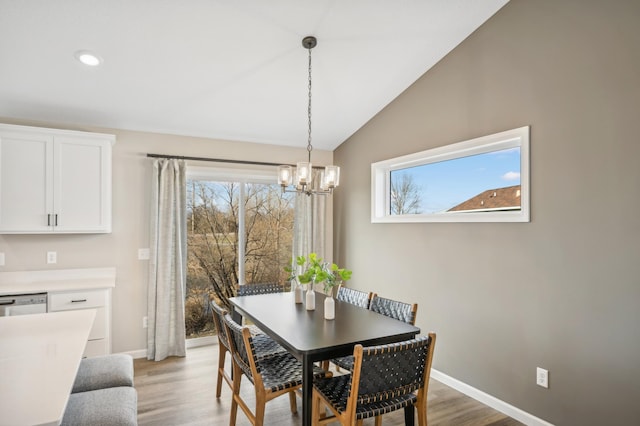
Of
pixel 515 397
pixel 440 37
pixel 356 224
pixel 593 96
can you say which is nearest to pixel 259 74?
pixel 440 37

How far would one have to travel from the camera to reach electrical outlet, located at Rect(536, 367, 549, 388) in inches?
99.3

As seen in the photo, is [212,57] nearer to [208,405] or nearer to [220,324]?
[220,324]

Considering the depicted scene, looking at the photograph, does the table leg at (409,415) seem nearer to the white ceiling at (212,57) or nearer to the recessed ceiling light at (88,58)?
the white ceiling at (212,57)

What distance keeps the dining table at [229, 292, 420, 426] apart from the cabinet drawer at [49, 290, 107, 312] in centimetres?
132

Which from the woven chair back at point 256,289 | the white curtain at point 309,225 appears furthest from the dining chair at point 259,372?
the white curtain at point 309,225

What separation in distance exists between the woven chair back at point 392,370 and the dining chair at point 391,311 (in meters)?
0.59

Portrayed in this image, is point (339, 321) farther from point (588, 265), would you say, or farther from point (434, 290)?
point (588, 265)

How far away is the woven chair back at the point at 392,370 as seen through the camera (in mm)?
1777

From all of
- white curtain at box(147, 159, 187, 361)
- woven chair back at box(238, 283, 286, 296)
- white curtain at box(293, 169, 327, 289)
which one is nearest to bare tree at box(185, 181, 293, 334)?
white curtain at box(293, 169, 327, 289)

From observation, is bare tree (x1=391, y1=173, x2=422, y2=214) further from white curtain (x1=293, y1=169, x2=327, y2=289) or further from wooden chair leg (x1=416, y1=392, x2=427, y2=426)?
wooden chair leg (x1=416, y1=392, x2=427, y2=426)

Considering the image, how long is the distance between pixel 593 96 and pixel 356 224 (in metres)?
2.75

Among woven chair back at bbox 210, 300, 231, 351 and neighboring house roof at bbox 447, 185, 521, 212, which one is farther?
neighboring house roof at bbox 447, 185, 521, 212

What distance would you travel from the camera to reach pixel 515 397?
2.72m

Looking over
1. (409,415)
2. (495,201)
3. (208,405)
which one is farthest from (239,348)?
(495,201)
